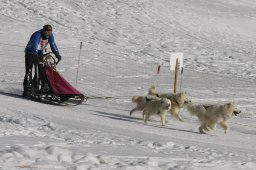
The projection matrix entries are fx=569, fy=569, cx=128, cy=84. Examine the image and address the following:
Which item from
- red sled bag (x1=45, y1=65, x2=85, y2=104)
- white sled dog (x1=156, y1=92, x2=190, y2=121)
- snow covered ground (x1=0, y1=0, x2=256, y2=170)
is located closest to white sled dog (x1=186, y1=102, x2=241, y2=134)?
snow covered ground (x1=0, y1=0, x2=256, y2=170)

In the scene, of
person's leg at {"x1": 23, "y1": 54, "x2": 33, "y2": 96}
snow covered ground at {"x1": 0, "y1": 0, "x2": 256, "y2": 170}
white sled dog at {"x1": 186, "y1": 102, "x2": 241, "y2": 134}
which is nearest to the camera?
snow covered ground at {"x1": 0, "y1": 0, "x2": 256, "y2": 170}

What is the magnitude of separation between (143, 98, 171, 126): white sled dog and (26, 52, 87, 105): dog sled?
161 cm

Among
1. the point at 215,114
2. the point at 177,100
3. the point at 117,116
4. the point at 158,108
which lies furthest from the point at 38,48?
the point at 215,114

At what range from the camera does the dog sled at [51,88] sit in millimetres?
11203

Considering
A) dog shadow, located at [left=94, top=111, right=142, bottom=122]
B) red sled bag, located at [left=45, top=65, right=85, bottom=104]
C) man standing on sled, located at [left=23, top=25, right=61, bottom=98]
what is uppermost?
man standing on sled, located at [left=23, top=25, right=61, bottom=98]

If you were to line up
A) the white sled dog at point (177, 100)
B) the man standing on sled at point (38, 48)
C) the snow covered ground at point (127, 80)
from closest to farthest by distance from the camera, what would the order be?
the snow covered ground at point (127, 80) < the white sled dog at point (177, 100) < the man standing on sled at point (38, 48)

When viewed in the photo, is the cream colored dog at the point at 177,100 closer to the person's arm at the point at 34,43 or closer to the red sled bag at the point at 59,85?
the red sled bag at the point at 59,85

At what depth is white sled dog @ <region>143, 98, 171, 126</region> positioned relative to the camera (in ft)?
32.8

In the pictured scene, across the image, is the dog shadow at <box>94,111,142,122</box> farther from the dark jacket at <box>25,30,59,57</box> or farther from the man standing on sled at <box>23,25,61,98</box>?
the dark jacket at <box>25,30,59,57</box>

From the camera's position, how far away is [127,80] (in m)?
16.2

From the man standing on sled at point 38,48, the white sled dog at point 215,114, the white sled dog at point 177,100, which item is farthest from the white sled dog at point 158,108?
the man standing on sled at point 38,48

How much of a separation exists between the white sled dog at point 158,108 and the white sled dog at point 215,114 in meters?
0.55

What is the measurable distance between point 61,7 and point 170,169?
20524mm

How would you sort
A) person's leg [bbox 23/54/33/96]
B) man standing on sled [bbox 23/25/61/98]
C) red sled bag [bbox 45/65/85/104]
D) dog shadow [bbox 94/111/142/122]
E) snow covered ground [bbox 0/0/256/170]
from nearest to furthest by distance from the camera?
1. snow covered ground [bbox 0/0/256/170]
2. dog shadow [bbox 94/111/142/122]
3. red sled bag [bbox 45/65/85/104]
4. man standing on sled [bbox 23/25/61/98]
5. person's leg [bbox 23/54/33/96]
